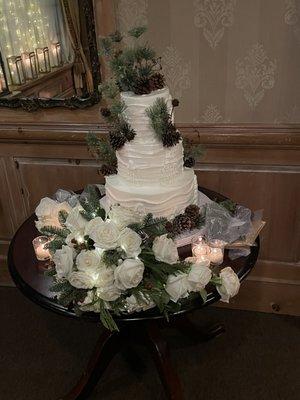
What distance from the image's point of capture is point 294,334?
229 centimetres

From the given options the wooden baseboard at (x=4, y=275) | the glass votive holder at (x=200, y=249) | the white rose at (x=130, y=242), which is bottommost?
the wooden baseboard at (x=4, y=275)

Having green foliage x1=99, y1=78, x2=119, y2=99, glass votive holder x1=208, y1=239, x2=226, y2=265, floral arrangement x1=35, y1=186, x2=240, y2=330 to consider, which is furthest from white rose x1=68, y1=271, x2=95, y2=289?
green foliage x1=99, y1=78, x2=119, y2=99

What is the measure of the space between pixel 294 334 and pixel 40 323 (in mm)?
1421

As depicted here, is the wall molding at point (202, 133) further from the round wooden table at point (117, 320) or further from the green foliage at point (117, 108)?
the green foliage at point (117, 108)

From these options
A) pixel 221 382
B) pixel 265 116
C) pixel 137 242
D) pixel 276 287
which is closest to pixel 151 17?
pixel 265 116

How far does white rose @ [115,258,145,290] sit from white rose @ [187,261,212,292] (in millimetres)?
156

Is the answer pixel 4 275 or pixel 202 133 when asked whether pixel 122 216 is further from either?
pixel 4 275

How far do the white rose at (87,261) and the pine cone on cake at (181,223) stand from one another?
0.40m

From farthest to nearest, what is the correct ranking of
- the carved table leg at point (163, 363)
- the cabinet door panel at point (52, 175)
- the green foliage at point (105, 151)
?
1. the cabinet door panel at point (52, 175)
2. the carved table leg at point (163, 363)
3. the green foliage at point (105, 151)

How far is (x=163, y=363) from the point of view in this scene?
1787 mm

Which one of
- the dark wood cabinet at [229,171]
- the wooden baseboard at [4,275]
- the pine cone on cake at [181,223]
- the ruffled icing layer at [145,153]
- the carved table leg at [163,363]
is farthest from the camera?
the wooden baseboard at [4,275]

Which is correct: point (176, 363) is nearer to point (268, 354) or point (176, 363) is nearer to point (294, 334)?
point (268, 354)

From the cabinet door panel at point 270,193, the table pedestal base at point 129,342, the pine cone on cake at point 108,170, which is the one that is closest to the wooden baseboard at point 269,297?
the cabinet door panel at point 270,193

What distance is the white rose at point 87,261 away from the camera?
1.24m
